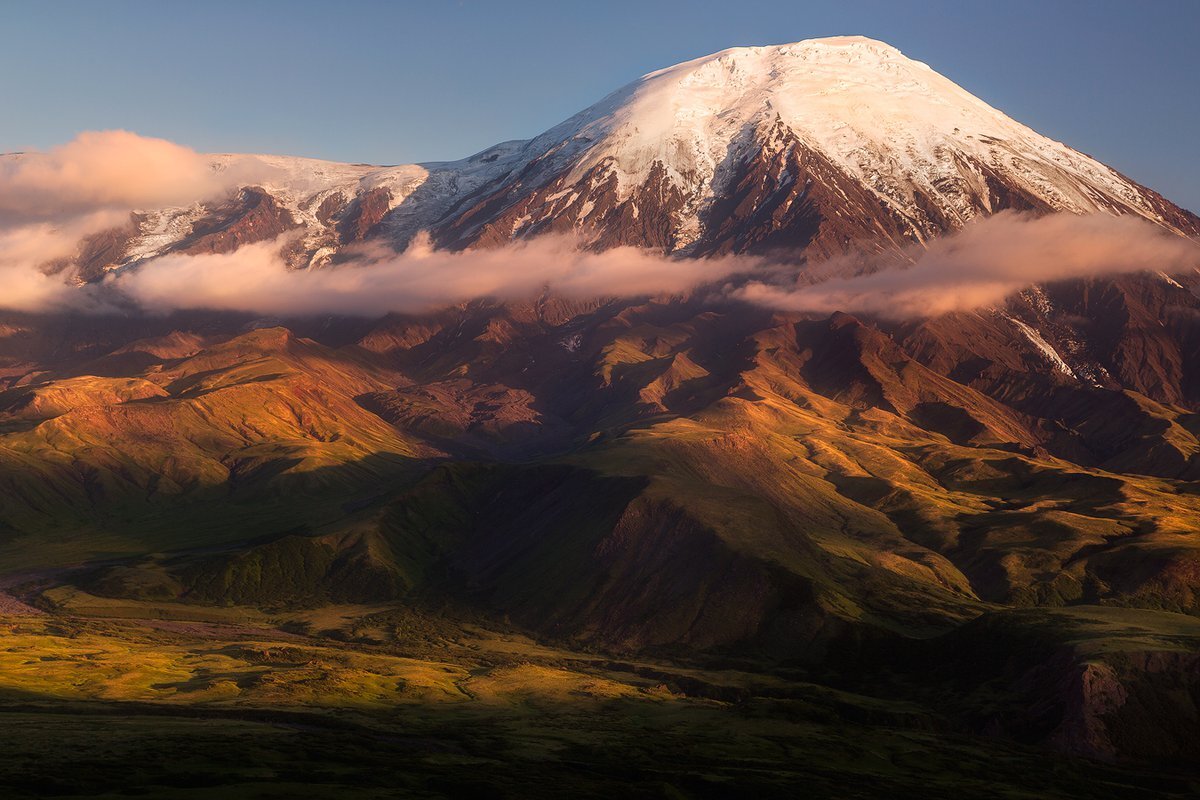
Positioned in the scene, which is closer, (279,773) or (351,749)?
(279,773)

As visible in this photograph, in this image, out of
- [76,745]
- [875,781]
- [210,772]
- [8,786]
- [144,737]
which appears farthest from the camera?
[875,781]

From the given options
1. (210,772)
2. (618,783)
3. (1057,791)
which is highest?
(210,772)

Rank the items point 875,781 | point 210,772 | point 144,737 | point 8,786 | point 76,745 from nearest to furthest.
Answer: point 8,786, point 210,772, point 76,745, point 144,737, point 875,781

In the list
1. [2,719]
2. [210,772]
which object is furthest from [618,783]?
[2,719]

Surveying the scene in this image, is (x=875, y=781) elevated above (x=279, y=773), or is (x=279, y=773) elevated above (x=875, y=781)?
(x=279, y=773)

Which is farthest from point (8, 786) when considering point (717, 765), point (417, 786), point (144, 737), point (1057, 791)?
point (1057, 791)

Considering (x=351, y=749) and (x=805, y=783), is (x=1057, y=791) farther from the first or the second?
(x=351, y=749)

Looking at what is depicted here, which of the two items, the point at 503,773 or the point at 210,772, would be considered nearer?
the point at 210,772

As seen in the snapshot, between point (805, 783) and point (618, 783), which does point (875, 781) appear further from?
point (618, 783)

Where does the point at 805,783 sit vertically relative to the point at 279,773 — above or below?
below
